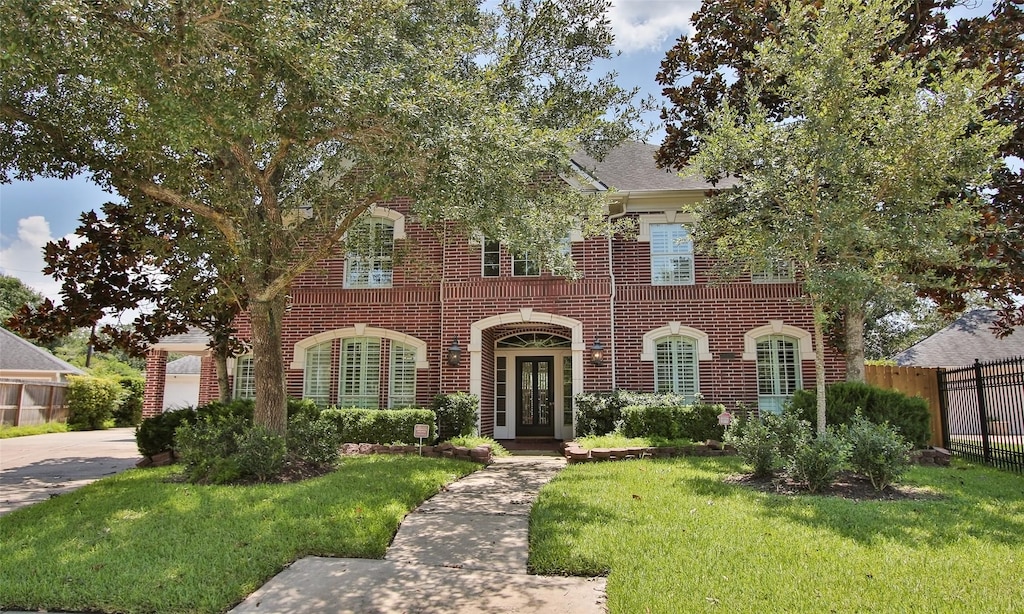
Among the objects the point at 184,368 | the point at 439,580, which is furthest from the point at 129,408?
the point at 439,580

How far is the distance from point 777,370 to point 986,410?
4.26m

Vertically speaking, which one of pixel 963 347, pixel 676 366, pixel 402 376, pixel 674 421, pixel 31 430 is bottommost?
pixel 31 430

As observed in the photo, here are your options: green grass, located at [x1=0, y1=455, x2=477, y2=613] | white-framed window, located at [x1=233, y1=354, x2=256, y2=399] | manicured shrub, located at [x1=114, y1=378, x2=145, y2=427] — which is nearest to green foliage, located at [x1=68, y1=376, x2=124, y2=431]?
manicured shrub, located at [x1=114, y1=378, x2=145, y2=427]

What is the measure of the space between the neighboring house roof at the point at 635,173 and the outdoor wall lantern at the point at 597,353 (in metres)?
3.70

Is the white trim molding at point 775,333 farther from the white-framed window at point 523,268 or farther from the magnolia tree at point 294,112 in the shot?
the magnolia tree at point 294,112

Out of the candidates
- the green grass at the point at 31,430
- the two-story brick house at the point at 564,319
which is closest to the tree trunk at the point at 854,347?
the two-story brick house at the point at 564,319

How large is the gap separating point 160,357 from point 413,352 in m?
7.79

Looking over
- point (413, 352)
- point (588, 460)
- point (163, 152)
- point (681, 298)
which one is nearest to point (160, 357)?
point (413, 352)

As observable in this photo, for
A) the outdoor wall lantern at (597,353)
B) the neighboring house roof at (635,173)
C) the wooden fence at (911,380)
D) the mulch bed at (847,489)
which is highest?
the neighboring house roof at (635,173)

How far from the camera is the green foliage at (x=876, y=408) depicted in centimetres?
1036

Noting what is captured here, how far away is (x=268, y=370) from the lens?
9.37 m

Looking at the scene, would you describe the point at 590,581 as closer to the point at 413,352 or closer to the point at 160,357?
the point at 413,352

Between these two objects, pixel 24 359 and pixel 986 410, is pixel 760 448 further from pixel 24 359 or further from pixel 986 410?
pixel 24 359

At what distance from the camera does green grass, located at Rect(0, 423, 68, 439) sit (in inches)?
755
